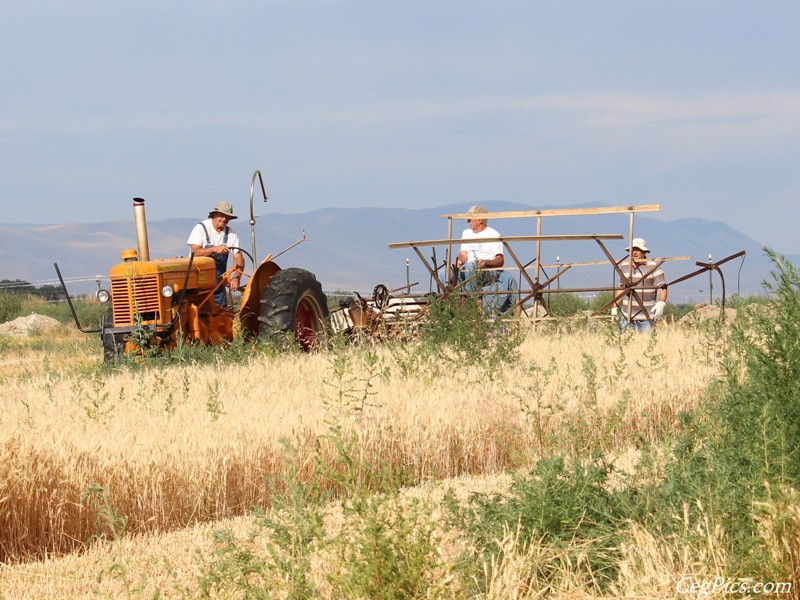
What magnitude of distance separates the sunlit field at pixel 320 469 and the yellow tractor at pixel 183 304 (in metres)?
0.55

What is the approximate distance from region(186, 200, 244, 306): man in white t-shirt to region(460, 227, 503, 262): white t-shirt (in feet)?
12.7

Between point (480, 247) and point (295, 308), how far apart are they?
408 centimetres

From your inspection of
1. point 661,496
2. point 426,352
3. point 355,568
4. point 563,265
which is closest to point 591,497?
point 661,496

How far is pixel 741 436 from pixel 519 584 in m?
1.87

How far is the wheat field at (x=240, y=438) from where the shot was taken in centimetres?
646

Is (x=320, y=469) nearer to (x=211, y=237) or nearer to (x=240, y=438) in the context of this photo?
(x=240, y=438)

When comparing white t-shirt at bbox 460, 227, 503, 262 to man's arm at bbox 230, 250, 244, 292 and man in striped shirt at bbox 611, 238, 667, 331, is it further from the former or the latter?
man's arm at bbox 230, 250, 244, 292

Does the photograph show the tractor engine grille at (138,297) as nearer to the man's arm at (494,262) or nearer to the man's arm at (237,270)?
the man's arm at (237,270)

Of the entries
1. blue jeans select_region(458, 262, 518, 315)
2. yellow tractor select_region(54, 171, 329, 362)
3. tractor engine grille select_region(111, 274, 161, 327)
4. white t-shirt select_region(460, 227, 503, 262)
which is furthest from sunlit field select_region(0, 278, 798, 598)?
white t-shirt select_region(460, 227, 503, 262)

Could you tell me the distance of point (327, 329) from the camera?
559 inches

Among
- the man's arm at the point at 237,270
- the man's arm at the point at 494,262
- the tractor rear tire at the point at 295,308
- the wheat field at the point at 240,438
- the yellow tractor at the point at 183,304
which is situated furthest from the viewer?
the man's arm at the point at 494,262

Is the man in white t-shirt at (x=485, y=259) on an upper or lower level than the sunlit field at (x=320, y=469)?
upper

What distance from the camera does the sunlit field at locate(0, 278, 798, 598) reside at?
5.14 m

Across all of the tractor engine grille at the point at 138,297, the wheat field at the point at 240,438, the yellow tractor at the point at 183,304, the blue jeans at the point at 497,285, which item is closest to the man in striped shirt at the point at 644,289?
the blue jeans at the point at 497,285
